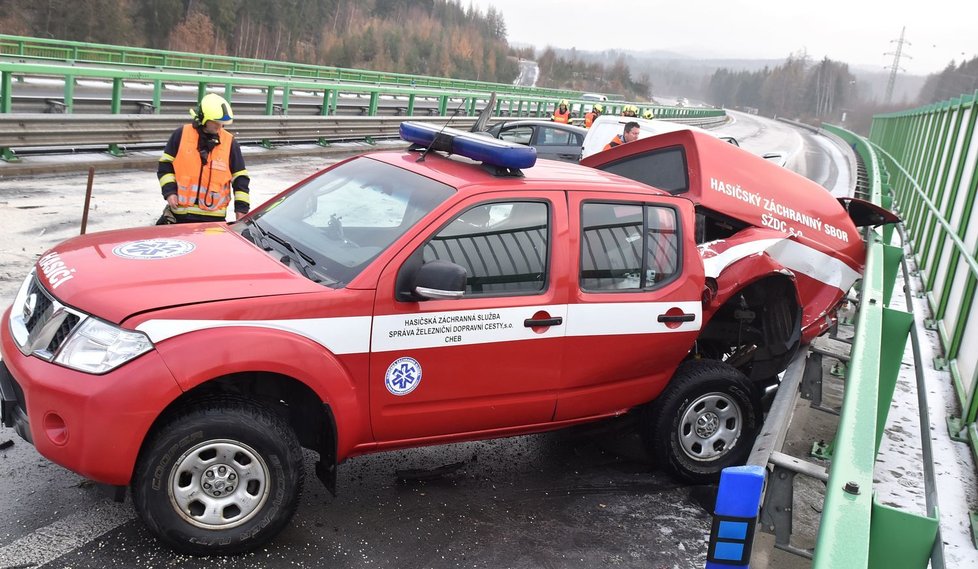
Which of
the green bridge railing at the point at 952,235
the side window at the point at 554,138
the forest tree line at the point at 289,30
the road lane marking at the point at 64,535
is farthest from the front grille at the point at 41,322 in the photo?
the forest tree line at the point at 289,30

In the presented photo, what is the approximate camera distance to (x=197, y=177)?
690cm

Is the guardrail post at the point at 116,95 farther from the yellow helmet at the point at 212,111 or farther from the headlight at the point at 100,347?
the headlight at the point at 100,347

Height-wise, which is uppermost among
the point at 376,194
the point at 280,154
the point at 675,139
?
the point at 675,139

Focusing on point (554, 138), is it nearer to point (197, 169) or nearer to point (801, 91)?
point (197, 169)

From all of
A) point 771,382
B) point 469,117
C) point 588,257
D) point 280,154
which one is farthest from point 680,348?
point 469,117

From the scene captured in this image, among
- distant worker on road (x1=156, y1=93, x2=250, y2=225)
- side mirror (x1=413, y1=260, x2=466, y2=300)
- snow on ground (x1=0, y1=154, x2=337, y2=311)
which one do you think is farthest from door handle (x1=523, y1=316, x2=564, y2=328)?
snow on ground (x1=0, y1=154, x2=337, y2=311)

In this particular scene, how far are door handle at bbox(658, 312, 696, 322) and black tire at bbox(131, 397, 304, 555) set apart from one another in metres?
2.25

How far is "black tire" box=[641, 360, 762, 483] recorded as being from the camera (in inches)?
210

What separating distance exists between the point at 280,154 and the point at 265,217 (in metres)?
13.5

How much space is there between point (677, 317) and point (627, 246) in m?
0.53

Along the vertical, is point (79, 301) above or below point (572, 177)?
below

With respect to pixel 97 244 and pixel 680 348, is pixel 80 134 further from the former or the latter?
pixel 680 348

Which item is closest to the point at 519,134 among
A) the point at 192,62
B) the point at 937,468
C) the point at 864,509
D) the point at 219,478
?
the point at 937,468

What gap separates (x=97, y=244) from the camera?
455cm
